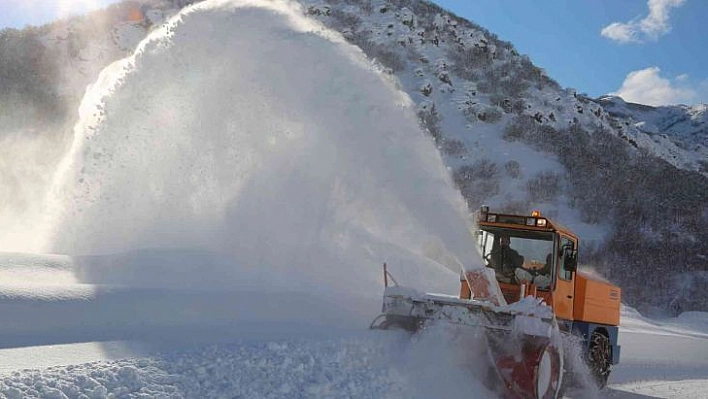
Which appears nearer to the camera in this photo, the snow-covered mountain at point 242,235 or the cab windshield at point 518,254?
the snow-covered mountain at point 242,235

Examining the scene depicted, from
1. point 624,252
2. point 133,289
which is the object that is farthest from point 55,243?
point 624,252

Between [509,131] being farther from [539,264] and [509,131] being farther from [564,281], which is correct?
[539,264]

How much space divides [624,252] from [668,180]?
894 cm

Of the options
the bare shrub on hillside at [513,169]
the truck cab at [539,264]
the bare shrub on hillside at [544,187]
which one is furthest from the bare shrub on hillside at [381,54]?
the truck cab at [539,264]

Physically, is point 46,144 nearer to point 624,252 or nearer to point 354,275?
point 354,275

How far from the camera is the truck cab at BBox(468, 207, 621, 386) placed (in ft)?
25.3

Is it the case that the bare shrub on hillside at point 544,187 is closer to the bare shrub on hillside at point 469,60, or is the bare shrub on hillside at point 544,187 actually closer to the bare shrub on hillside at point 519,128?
the bare shrub on hillside at point 519,128

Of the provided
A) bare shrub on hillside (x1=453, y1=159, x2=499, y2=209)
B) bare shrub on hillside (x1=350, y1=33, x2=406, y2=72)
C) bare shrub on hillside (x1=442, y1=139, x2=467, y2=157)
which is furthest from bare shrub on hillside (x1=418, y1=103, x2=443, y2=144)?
bare shrub on hillside (x1=350, y1=33, x2=406, y2=72)

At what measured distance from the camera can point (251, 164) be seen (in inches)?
404

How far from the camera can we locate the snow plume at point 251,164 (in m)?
8.95

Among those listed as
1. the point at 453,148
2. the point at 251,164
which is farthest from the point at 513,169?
the point at 251,164

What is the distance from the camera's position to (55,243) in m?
10.1

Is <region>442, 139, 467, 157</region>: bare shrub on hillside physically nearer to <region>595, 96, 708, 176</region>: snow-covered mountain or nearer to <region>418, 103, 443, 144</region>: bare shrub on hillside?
<region>418, 103, 443, 144</region>: bare shrub on hillside

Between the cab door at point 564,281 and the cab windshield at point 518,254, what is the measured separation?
0.43 ft
